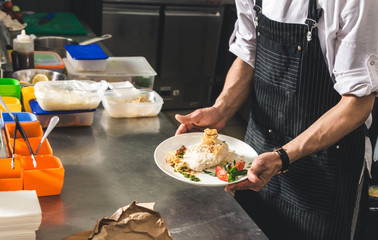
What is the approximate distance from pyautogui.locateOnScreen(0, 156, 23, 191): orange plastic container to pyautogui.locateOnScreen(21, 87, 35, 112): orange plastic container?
704mm

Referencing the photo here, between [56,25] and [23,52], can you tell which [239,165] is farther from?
[56,25]

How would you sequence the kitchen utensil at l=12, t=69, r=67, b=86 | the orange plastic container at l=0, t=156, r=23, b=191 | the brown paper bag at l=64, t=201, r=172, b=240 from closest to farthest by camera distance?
1. the brown paper bag at l=64, t=201, r=172, b=240
2. the orange plastic container at l=0, t=156, r=23, b=191
3. the kitchen utensil at l=12, t=69, r=67, b=86

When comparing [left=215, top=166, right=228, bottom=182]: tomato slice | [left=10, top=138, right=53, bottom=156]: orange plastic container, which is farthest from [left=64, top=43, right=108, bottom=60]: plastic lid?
[left=215, top=166, right=228, bottom=182]: tomato slice

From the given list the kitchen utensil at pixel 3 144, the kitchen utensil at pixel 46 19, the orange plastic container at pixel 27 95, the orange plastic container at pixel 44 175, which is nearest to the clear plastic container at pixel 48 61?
the orange plastic container at pixel 27 95

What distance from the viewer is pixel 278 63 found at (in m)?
2.07

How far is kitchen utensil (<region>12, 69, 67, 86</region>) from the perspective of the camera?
2473 mm

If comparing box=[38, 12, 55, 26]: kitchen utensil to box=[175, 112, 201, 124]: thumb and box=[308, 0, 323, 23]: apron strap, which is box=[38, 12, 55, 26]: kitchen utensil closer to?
box=[175, 112, 201, 124]: thumb

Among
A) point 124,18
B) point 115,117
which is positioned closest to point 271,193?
point 115,117

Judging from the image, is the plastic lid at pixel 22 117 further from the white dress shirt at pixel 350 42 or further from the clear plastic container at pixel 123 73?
the white dress shirt at pixel 350 42

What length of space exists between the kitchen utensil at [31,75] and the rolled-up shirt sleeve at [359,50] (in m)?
1.39

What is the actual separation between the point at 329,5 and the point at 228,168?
698mm

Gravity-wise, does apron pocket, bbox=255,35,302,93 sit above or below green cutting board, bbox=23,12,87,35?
above

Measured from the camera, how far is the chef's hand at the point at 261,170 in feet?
5.66

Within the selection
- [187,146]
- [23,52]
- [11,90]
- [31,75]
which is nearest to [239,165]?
[187,146]
